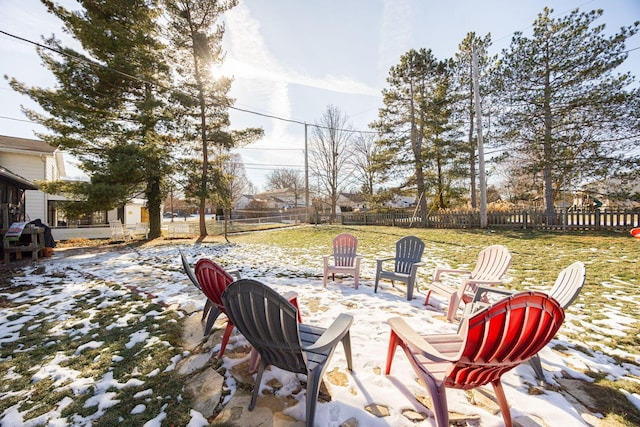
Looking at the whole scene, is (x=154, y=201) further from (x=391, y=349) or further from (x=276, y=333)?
(x=391, y=349)

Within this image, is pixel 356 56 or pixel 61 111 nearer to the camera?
pixel 61 111

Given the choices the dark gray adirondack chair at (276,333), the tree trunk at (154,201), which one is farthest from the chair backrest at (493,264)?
the tree trunk at (154,201)

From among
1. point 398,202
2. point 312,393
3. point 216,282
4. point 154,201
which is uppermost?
point 398,202

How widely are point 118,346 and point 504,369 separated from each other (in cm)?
352

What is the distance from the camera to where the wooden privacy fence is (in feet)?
32.3

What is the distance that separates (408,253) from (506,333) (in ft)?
10.7

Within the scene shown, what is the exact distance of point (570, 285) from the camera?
90.4 inches

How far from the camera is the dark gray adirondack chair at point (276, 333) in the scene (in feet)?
5.45

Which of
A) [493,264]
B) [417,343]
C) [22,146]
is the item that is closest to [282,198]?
[22,146]

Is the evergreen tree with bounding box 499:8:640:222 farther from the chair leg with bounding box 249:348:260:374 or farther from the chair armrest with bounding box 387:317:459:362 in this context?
the chair leg with bounding box 249:348:260:374

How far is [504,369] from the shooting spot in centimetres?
165

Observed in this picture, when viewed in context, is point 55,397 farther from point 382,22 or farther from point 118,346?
point 382,22

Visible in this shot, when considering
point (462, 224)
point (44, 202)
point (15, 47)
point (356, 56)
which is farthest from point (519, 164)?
point (44, 202)

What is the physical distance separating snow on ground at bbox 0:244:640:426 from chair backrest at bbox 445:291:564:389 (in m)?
0.50
